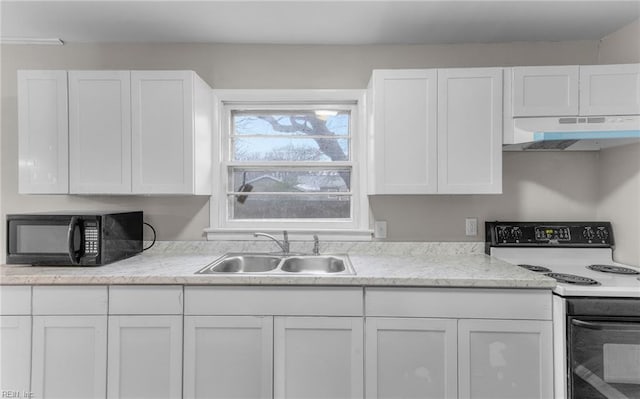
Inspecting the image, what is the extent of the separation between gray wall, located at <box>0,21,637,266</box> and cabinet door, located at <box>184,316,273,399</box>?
0.84 meters

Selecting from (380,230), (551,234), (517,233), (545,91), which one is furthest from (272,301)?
(545,91)

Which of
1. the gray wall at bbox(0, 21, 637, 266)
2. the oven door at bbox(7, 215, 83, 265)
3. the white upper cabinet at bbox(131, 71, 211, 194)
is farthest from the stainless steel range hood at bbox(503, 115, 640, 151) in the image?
the oven door at bbox(7, 215, 83, 265)

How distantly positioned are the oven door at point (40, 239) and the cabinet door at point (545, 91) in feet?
8.63

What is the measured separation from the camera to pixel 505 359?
5.21ft

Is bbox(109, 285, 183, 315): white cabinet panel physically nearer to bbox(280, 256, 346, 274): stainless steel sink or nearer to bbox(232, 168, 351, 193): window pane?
bbox(280, 256, 346, 274): stainless steel sink

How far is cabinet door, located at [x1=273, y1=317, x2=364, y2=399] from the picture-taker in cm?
162

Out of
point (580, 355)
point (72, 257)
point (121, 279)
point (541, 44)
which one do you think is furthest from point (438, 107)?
point (72, 257)

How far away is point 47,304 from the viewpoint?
1.65 metres

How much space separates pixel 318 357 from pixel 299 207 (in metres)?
1.05

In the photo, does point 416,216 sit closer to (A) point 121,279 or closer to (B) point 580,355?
(B) point 580,355

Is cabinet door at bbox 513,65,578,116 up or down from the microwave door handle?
up

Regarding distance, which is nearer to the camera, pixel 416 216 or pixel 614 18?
pixel 614 18

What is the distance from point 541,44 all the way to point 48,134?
3.28m

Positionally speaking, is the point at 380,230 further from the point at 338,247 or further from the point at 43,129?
the point at 43,129
